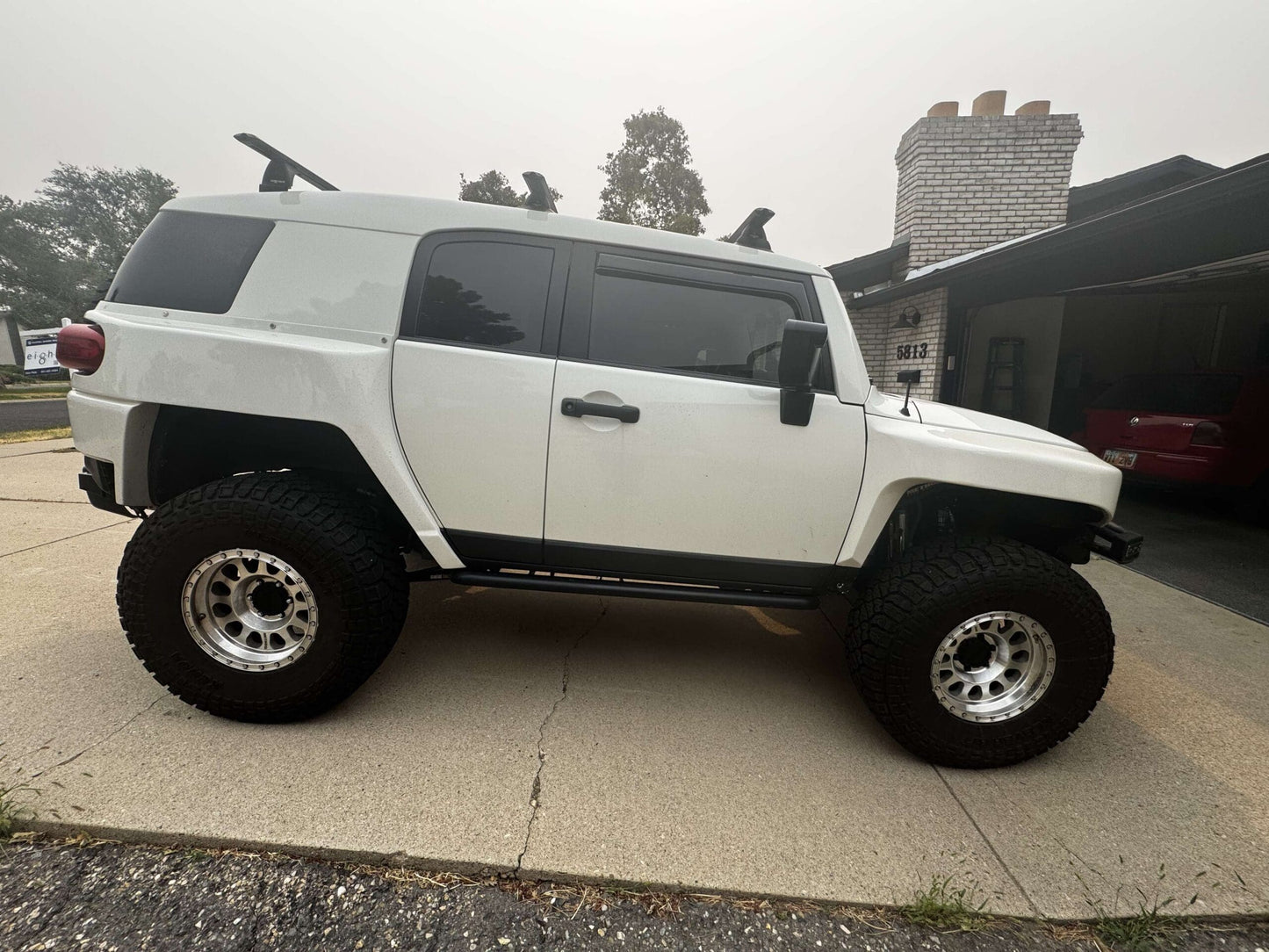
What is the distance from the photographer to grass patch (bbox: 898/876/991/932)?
1534mm

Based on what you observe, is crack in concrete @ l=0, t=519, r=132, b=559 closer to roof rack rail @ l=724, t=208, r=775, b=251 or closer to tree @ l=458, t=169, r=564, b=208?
roof rack rail @ l=724, t=208, r=775, b=251

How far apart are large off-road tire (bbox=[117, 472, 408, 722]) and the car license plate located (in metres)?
7.32

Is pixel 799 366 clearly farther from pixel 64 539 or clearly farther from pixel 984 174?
pixel 984 174

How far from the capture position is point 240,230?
212cm

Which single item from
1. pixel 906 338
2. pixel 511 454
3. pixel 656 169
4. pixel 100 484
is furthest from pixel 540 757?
pixel 656 169

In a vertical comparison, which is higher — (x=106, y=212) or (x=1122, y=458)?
(x=106, y=212)

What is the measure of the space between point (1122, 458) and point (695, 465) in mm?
6437

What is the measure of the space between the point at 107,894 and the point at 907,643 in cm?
251

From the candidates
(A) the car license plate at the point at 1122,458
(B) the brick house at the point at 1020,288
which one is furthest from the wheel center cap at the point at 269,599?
(A) the car license plate at the point at 1122,458

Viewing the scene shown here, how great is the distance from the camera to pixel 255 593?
2.16 m

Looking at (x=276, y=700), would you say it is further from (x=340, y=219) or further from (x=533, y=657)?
(x=340, y=219)

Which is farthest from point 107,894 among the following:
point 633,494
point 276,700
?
point 633,494

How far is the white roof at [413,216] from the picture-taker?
6.98 feet

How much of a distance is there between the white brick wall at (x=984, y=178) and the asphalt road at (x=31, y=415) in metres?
13.2
